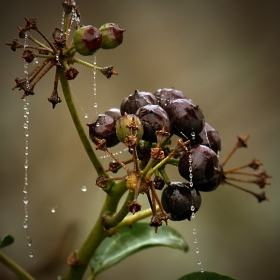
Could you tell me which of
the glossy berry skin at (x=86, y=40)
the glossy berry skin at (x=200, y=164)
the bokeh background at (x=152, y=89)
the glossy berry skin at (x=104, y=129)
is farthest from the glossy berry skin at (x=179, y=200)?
the bokeh background at (x=152, y=89)

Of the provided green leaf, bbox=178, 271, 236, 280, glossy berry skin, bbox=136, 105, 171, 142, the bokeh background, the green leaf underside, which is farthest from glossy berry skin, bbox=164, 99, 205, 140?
the bokeh background

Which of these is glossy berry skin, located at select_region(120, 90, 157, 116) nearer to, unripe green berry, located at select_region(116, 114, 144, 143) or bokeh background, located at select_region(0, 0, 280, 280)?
unripe green berry, located at select_region(116, 114, 144, 143)

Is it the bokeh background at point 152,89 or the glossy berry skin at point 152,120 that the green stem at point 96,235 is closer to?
the glossy berry skin at point 152,120

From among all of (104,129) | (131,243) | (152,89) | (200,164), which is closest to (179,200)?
(200,164)

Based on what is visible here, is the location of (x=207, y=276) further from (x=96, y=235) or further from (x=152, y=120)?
(x=152, y=120)

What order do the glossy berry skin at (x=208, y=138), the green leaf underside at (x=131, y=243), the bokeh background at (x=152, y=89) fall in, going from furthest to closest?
the bokeh background at (x=152, y=89) → the green leaf underside at (x=131, y=243) → the glossy berry skin at (x=208, y=138)

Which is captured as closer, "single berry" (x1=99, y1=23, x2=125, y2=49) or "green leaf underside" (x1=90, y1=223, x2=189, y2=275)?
"single berry" (x1=99, y1=23, x2=125, y2=49)
